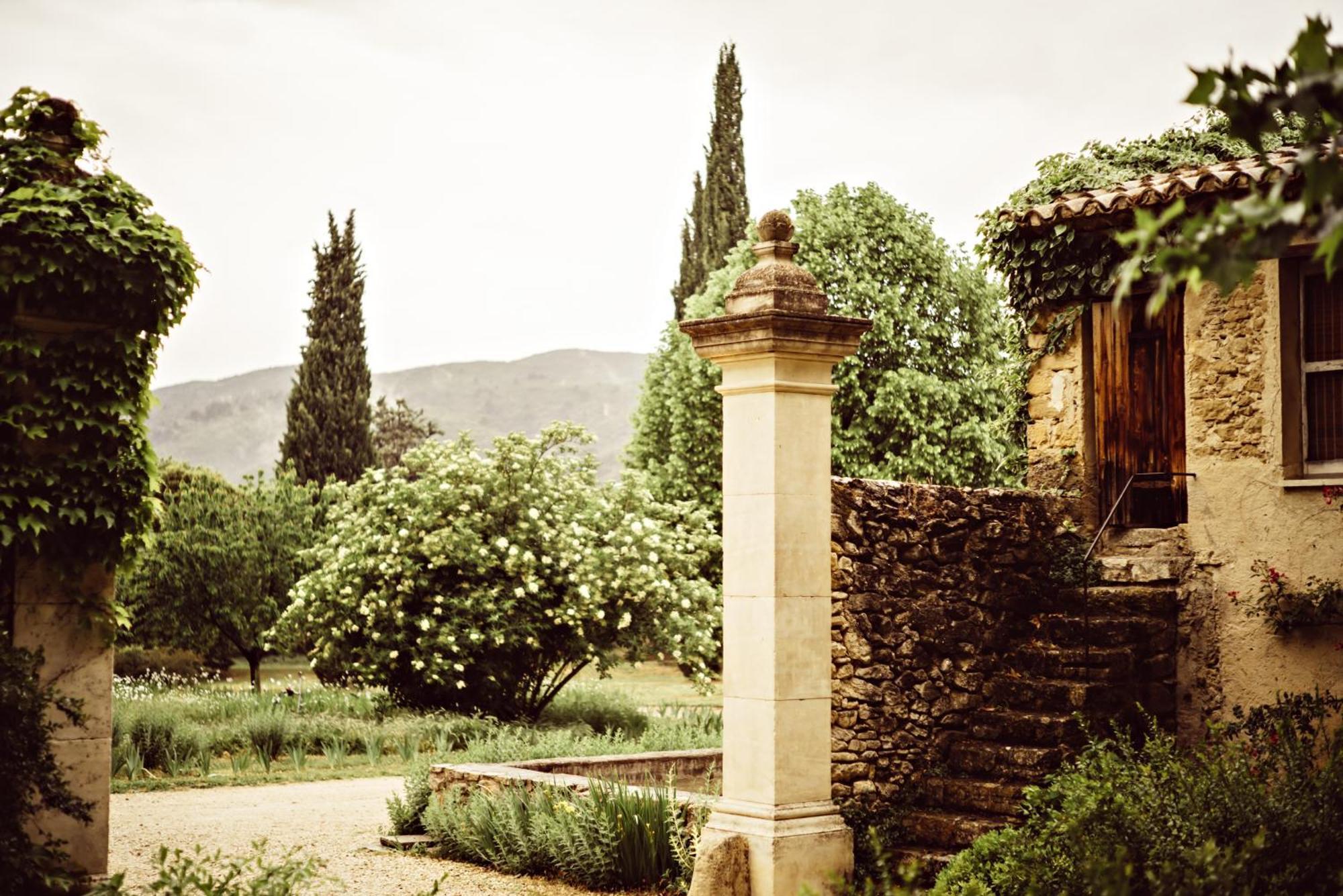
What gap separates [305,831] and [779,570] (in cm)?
508

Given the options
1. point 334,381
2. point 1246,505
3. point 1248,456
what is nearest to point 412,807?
point 1246,505

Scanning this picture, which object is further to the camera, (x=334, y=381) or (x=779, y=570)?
(x=334, y=381)

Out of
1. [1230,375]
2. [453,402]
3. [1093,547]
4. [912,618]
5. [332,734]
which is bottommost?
[332,734]

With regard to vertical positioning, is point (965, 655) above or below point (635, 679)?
above

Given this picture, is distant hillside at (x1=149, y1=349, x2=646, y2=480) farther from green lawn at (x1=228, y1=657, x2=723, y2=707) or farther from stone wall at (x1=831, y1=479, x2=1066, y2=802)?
stone wall at (x1=831, y1=479, x2=1066, y2=802)

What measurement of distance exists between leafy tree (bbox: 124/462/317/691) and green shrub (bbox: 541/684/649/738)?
668cm

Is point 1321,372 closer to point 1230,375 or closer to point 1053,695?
point 1230,375

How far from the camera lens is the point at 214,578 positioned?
21.4 meters

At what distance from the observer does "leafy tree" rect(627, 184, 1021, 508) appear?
76.0 ft

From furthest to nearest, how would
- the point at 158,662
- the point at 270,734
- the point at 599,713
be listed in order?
the point at 158,662 < the point at 599,713 < the point at 270,734

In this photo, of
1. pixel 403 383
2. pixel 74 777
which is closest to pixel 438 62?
pixel 74 777

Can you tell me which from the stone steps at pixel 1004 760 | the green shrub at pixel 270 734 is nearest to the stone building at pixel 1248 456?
the stone steps at pixel 1004 760

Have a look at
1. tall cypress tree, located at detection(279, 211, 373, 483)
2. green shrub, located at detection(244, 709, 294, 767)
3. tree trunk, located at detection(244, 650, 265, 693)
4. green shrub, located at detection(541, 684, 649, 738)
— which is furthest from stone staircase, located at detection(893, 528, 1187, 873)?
Answer: tall cypress tree, located at detection(279, 211, 373, 483)

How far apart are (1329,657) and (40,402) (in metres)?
7.42
